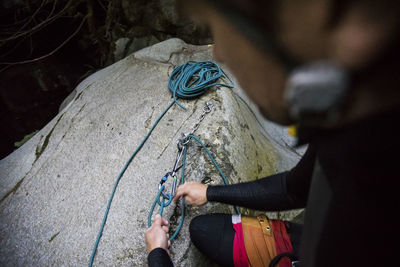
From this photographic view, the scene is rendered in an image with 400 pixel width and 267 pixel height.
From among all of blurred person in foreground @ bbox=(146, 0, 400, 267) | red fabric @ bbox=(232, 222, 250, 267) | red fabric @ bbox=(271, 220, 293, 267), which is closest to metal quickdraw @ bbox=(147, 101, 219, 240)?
red fabric @ bbox=(232, 222, 250, 267)

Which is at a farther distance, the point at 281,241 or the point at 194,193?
the point at 194,193

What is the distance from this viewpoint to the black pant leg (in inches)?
56.4

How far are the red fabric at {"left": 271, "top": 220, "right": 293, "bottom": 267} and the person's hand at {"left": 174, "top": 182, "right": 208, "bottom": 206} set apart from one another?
42cm

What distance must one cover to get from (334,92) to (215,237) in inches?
48.0

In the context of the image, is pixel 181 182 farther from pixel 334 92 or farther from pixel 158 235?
pixel 334 92

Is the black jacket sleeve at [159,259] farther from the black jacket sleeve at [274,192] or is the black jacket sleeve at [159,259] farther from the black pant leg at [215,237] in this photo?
the black jacket sleeve at [274,192]

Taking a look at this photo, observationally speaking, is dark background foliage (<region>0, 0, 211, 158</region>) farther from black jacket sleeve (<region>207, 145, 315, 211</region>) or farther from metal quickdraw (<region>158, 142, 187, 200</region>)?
black jacket sleeve (<region>207, 145, 315, 211</region>)

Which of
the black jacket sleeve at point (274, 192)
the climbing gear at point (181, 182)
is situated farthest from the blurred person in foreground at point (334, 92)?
the climbing gear at point (181, 182)

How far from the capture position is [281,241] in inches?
→ 54.1

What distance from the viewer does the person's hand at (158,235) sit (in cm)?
137

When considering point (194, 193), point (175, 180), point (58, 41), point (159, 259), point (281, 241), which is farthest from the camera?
point (58, 41)

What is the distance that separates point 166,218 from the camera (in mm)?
1618

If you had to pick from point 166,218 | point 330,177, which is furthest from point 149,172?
point 330,177

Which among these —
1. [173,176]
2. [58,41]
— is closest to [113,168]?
Result: [173,176]
